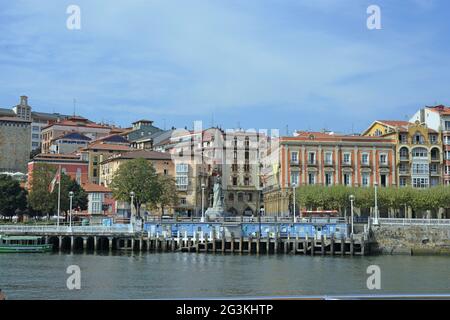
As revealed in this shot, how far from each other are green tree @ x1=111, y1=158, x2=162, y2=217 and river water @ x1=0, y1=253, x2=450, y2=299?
23.4m

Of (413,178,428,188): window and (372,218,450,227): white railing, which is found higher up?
(413,178,428,188): window

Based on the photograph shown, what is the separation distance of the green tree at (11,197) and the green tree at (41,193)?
2093 mm

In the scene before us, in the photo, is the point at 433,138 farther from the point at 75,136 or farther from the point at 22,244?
the point at 75,136

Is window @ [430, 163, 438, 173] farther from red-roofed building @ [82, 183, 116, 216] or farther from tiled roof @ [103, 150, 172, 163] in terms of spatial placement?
red-roofed building @ [82, 183, 116, 216]

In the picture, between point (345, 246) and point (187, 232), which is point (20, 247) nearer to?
point (187, 232)

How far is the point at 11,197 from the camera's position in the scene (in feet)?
233

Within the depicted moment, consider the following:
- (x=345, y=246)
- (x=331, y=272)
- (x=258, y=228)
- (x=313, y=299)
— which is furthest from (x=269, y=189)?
(x=313, y=299)

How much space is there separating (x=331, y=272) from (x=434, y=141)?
41.3m

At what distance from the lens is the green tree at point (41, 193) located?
6797 cm

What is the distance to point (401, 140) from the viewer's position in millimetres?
69188

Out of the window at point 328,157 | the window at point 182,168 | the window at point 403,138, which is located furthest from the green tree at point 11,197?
the window at point 403,138

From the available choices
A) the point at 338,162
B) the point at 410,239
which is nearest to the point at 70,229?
the point at 410,239

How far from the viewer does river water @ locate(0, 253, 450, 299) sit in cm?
2319

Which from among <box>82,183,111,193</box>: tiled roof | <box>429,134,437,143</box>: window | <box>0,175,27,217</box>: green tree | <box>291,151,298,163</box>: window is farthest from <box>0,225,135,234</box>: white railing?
<box>429,134,437,143</box>: window
